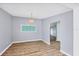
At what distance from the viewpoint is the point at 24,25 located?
6.10 metres

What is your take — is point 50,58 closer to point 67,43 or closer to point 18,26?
point 67,43

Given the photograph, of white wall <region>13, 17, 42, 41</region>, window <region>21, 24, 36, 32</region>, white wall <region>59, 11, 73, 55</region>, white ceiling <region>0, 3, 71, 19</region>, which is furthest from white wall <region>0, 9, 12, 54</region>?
white wall <region>59, 11, 73, 55</region>

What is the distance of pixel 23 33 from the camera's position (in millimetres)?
6090

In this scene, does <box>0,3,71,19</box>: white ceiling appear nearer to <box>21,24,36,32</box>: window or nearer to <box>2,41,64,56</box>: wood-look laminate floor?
<box>2,41,64,56</box>: wood-look laminate floor

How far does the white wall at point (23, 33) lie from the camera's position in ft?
18.6

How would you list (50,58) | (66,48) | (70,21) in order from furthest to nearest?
(66,48)
(70,21)
(50,58)

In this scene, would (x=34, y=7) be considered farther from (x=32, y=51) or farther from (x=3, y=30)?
(x=32, y=51)

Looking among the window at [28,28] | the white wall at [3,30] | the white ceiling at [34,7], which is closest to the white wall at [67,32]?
the white ceiling at [34,7]

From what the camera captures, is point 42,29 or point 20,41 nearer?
point 20,41

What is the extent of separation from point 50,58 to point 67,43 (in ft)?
8.77

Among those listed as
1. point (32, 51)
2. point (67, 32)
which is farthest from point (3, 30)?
point (67, 32)

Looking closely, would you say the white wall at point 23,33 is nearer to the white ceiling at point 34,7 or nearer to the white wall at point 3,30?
the white wall at point 3,30

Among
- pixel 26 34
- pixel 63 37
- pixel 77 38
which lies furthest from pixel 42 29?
pixel 77 38

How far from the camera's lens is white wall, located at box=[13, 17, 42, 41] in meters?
5.68
